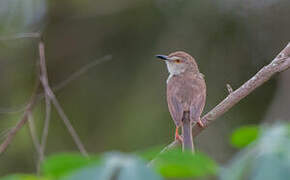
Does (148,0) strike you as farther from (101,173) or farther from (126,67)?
(101,173)

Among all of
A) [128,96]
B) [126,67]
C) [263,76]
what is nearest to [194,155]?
[263,76]

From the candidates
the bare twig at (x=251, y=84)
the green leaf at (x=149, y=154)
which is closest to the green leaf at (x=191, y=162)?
the green leaf at (x=149, y=154)

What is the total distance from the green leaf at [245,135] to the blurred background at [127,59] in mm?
7286

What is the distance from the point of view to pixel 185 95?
19.1 ft

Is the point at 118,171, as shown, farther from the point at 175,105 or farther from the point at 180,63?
the point at 180,63

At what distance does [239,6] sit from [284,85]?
9.37ft

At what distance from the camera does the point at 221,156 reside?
7.40 m

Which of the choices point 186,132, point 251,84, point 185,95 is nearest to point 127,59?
point 185,95

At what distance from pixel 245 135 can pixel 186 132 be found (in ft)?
13.3

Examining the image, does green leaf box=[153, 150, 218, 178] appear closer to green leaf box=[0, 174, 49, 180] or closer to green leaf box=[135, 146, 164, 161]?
A: green leaf box=[135, 146, 164, 161]

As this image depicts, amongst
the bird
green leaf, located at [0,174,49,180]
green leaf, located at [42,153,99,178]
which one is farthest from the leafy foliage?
the bird

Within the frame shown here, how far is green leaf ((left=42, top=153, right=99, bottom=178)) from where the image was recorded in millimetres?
881

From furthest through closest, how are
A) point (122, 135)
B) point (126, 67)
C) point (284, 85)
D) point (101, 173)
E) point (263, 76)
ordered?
point (126, 67), point (122, 135), point (284, 85), point (263, 76), point (101, 173)

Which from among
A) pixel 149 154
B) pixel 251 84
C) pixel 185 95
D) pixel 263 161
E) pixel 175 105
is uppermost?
pixel 185 95
